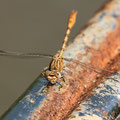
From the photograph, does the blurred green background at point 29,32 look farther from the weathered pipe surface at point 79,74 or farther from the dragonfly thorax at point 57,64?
the weathered pipe surface at point 79,74

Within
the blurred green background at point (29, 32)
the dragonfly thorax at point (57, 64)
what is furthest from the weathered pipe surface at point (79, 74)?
the blurred green background at point (29, 32)

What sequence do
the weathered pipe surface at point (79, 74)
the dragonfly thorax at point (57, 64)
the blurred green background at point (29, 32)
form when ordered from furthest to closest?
the blurred green background at point (29, 32) → the dragonfly thorax at point (57, 64) → the weathered pipe surface at point (79, 74)

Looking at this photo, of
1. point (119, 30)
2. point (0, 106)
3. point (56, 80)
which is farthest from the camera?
point (0, 106)

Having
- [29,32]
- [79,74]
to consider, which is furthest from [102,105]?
[29,32]

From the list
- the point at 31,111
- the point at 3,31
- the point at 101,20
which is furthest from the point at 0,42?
the point at 31,111

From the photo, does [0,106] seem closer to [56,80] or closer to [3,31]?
[3,31]
